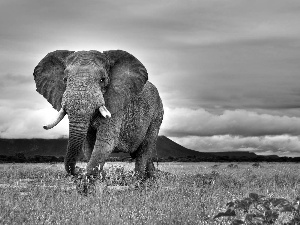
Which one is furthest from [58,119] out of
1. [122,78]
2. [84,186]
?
[122,78]

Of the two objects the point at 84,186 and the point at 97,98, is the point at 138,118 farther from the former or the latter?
the point at 84,186

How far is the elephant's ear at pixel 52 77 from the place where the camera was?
13.9 meters

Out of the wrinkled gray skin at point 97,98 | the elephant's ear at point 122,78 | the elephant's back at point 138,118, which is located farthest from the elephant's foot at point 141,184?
the elephant's ear at point 122,78

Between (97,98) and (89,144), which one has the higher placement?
(97,98)

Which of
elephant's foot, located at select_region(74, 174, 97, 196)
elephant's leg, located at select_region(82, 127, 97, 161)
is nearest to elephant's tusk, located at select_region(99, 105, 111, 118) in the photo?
elephant's leg, located at select_region(82, 127, 97, 161)

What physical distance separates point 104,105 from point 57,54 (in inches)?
88.3

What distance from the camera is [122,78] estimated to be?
13.8 meters

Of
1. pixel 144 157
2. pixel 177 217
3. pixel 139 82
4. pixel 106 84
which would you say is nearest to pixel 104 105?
pixel 106 84

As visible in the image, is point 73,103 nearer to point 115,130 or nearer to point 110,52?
point 115,130

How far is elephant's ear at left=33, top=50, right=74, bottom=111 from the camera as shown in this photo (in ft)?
45.5

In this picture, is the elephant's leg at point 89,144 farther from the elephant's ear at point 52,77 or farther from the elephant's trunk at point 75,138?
the elephant's trunk at point 75,138

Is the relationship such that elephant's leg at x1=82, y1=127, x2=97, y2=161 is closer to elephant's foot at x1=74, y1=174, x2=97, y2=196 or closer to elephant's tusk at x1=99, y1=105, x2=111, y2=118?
elephant's tusk at x1=99, y1=105, x2=111, y2=118

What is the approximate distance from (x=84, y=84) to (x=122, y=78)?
1.72m

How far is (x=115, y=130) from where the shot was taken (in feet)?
43.4
